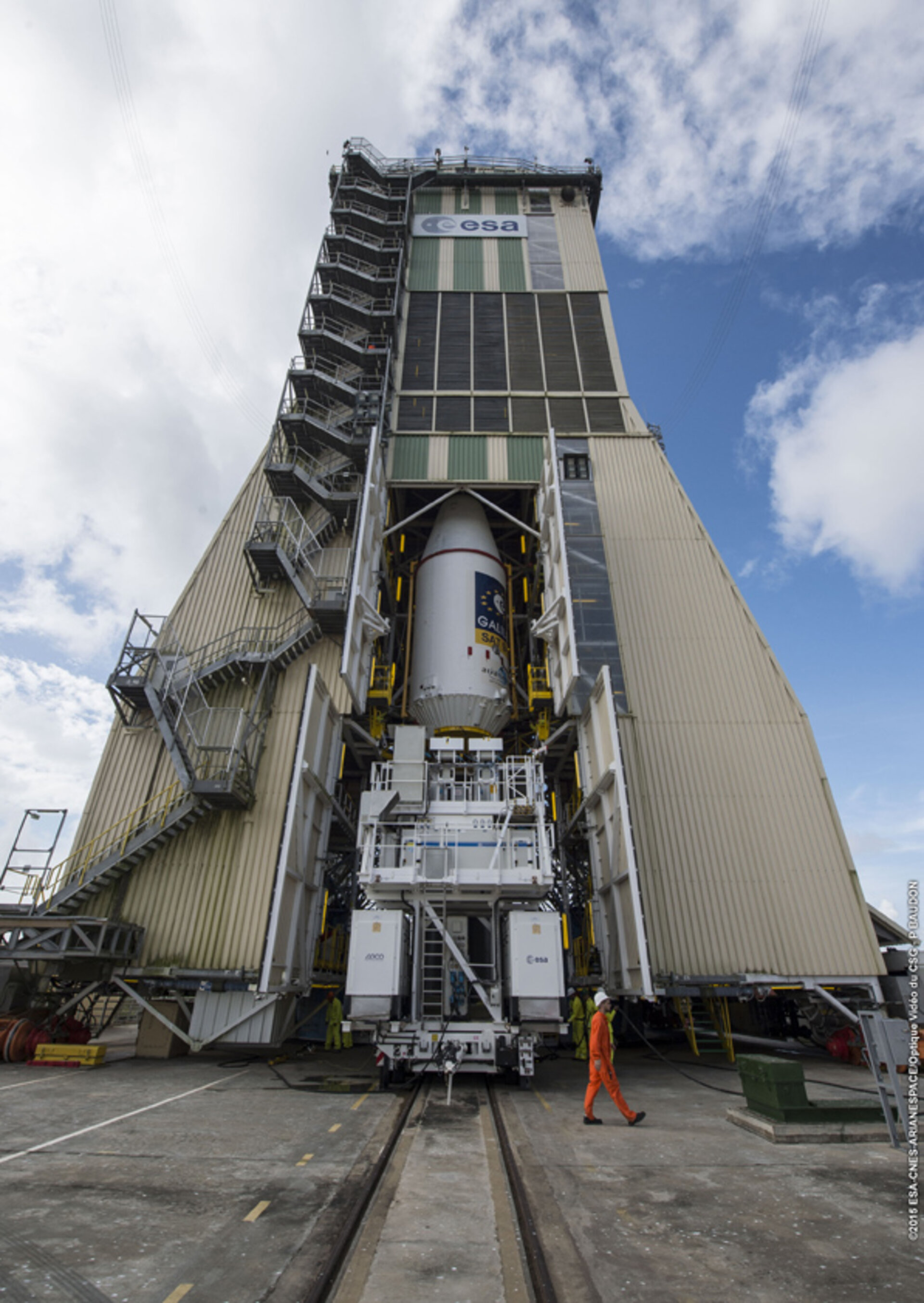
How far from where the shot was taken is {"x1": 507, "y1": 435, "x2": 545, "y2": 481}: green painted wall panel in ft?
71.6

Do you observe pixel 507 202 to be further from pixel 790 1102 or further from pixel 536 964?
pixel 790 1102

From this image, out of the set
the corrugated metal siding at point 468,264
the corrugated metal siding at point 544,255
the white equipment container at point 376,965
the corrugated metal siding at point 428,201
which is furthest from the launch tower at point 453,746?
the corrugated metal siding at point 428,201

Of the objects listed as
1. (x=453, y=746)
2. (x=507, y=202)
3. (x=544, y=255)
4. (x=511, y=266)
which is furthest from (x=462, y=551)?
(x=507, y=202)

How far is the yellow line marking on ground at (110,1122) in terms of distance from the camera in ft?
20.4

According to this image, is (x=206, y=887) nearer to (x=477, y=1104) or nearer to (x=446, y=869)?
(x=446, y=869)

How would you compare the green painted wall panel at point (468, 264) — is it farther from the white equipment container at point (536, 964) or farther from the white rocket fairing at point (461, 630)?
the white equipment container at point (536, 964)

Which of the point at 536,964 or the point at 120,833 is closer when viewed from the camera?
the point at 536,964

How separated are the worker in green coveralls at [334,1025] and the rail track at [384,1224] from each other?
34.7ft

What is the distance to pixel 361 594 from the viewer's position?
54.4 feet

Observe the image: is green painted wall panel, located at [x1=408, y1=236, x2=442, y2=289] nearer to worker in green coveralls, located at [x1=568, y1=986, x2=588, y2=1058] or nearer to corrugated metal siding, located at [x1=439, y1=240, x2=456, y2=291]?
corrugated metal siding, located at [x1=439, y1=240, x2=456, y2=291]

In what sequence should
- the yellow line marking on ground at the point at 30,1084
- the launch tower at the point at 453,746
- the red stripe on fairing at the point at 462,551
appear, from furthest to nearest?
the red stripe on fairing at the point at 462,551 → the launch tower at the point at 453,746 → the yellow line marking on ground at the point at 30,1084

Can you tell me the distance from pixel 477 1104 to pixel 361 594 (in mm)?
11238

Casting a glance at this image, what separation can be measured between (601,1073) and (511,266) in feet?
Result: 98.5

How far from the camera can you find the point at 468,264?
28.2 m
